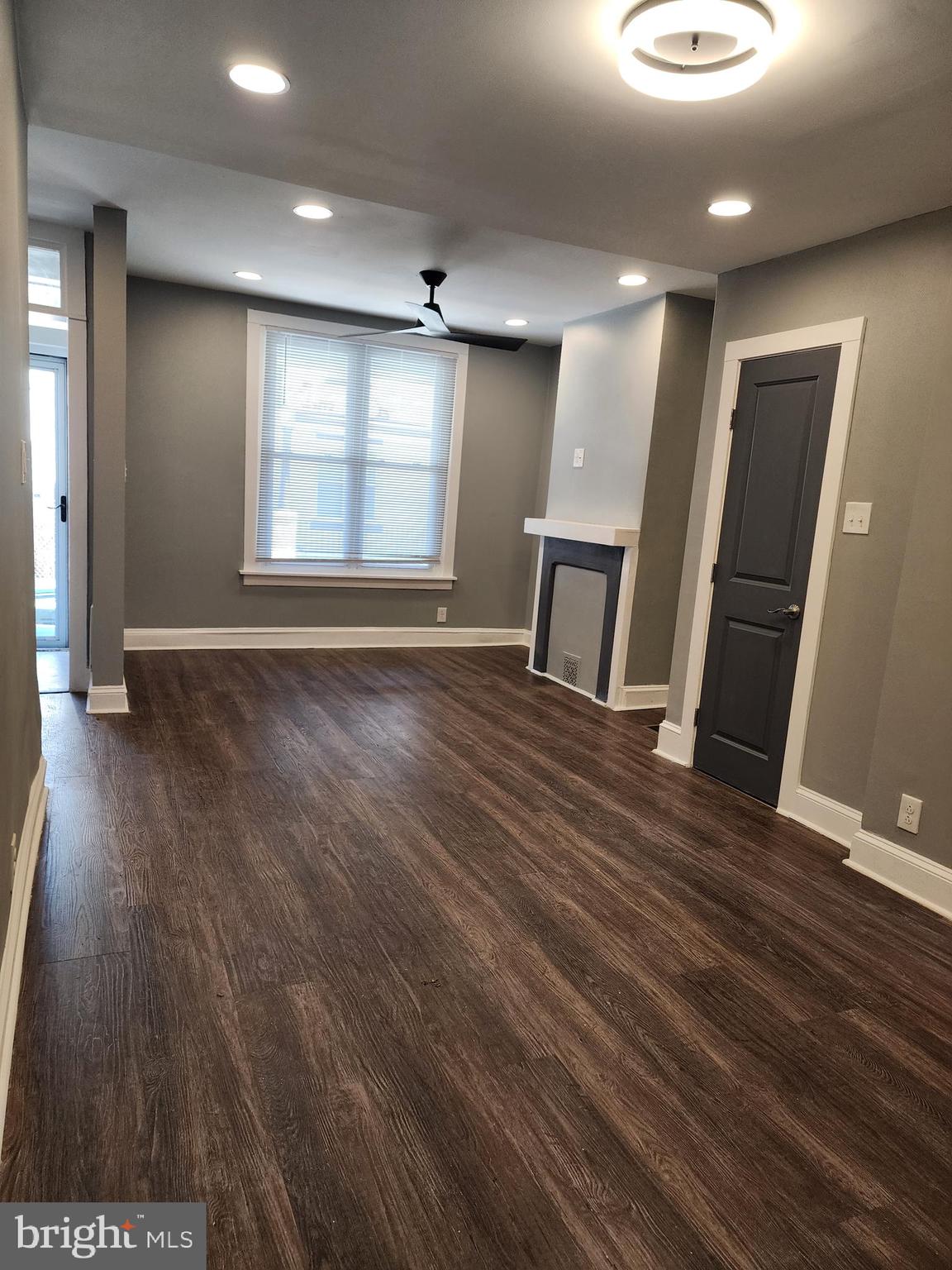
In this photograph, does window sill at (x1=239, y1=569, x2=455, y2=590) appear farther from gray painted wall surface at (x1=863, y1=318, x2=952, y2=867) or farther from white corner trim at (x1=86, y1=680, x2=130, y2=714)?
gray painted wall surface at (x1=863, y1=318, x2=952, y2=867)

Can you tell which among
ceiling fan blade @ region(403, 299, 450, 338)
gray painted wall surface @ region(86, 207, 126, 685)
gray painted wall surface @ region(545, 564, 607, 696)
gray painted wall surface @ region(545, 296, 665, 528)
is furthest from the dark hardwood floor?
ceiling fan blade @ region(403, 299, 450, 338)

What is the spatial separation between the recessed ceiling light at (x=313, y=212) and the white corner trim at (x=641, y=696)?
3.11 meters

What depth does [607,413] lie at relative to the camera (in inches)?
207

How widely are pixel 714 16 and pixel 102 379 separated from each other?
3158 millimetres

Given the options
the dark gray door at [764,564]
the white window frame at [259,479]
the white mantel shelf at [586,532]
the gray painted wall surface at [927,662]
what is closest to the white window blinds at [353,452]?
the white window frame at [259,479]

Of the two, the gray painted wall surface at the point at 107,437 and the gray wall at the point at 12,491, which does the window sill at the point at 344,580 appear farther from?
the gray wall at the point at 12,491

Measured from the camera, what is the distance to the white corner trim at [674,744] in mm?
4059

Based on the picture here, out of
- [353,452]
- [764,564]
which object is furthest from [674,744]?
[353,452]

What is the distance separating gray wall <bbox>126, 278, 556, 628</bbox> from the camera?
5445 mm

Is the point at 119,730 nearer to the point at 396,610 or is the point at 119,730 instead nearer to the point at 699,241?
the point at 396,610

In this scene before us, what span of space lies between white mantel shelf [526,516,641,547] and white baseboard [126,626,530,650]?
1264 mm

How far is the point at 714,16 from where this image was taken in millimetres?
1790

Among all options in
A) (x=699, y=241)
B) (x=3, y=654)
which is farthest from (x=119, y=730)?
(x=699, y=241)

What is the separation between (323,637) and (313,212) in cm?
326
